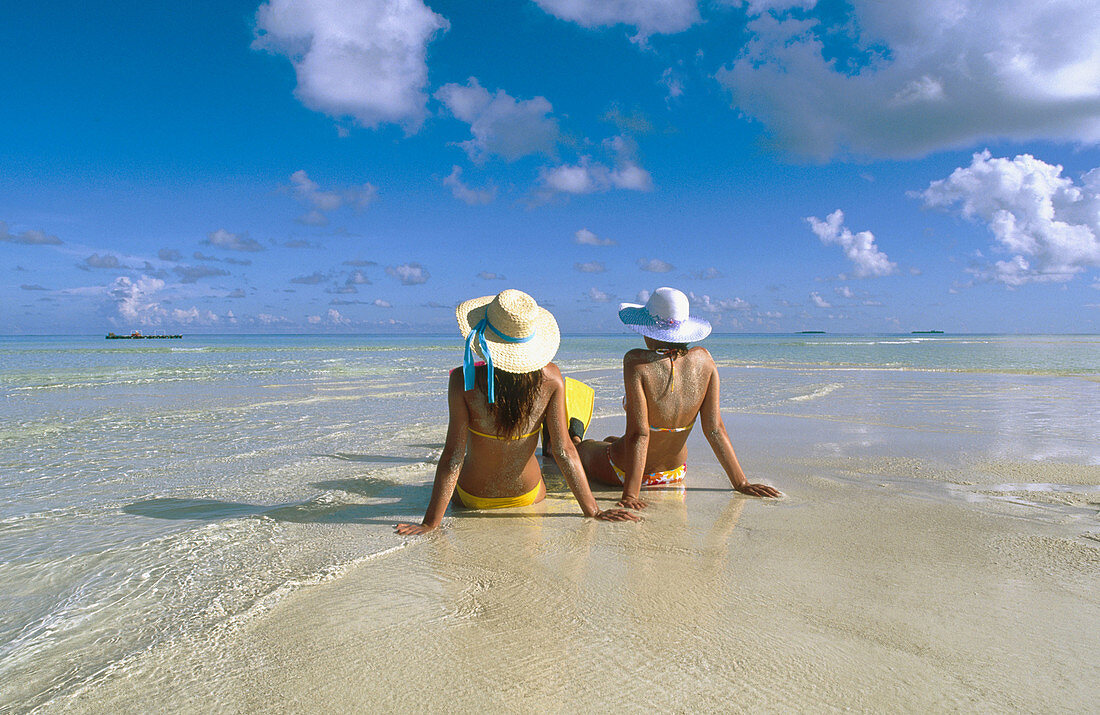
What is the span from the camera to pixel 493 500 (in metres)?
4.27

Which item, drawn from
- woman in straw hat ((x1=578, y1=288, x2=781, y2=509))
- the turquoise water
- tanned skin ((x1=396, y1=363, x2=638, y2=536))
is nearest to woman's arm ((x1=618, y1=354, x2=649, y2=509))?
woman in straw hat ((x1=578, y1=288, x2=781, y2=509))

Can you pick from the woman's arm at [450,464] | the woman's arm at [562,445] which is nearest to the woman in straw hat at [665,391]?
the woman's arm at [562,445]

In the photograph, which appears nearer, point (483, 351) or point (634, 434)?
point (483, 351)

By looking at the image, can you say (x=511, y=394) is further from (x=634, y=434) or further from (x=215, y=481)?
(x=215, y=481)

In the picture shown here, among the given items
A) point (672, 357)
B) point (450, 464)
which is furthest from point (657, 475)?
point (450, 464)

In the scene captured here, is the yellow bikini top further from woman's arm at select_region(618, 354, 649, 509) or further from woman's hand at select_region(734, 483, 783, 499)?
woman's hand at select_region(734, 483, 783, 499)

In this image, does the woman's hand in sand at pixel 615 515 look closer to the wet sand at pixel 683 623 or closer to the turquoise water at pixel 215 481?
the wet sand at pixel 683 623

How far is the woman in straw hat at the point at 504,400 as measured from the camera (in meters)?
3.68

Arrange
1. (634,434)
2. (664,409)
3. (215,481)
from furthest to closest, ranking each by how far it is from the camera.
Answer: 1. (215,481)
2. (664,409)
3. (634,434)

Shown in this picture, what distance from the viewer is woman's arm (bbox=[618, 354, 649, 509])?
4410 millimetres

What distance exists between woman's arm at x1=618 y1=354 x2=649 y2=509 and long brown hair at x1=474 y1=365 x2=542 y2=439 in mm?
847

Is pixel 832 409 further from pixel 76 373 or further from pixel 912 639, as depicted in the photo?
pixel 76 373

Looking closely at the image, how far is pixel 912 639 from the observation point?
2.46 metres

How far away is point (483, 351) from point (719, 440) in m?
2.09
